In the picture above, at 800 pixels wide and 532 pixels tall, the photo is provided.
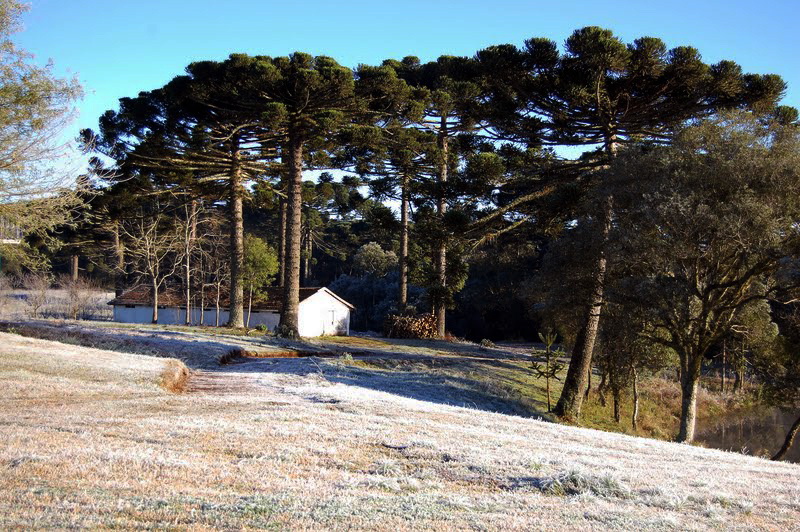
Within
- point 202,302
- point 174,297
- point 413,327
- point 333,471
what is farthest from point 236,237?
point 333,471

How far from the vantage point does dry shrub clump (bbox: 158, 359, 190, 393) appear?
1403 centimetres

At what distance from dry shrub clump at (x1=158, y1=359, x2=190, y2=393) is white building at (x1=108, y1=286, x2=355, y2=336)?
25.6 metres

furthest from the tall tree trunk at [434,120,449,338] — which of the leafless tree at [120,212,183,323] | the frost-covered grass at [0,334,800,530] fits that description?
the leafless tree at [120,212,183,323]

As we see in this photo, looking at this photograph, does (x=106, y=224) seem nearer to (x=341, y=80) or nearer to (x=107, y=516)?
(x=341, y=80)

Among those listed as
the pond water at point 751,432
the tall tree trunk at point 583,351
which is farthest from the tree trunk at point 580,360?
the pond water at point 751,432

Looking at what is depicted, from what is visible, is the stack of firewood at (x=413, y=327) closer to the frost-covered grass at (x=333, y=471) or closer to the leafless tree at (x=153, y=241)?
the leafless tree at (x=153, y=241)

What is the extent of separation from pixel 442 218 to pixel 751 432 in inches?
659

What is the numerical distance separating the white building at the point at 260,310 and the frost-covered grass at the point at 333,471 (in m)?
32.7

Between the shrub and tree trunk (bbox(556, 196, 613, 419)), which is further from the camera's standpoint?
the shrub

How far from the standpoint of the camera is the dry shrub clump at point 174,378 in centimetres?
1403

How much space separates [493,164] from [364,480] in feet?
48.0

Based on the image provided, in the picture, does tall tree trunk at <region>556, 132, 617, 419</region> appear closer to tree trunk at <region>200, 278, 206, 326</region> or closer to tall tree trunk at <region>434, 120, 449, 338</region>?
tall tree trunk at <region>434, 120, 449, 338</region>

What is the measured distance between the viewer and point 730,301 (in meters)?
17.7

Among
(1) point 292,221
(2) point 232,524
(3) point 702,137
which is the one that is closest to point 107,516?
(2) point 232,524
